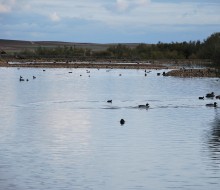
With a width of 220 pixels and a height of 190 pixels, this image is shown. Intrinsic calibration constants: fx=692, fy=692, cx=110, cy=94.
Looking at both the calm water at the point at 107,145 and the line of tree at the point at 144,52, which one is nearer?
the calm water at the point at 107,145

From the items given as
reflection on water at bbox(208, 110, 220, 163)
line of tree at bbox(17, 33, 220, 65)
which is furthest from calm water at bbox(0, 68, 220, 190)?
line of tree at bbox(17, 33, 220, 65)

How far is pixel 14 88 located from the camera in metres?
56.5

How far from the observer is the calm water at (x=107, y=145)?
712 inches

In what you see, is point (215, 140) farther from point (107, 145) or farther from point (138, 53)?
point (138, 53)

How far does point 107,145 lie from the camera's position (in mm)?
23828

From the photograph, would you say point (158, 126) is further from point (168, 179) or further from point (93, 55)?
point (93, 55)

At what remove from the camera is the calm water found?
1808 centimetres

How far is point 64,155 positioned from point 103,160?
1.49m

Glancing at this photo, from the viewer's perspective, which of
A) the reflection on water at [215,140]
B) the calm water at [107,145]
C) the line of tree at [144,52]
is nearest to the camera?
the calm water at [107,145]

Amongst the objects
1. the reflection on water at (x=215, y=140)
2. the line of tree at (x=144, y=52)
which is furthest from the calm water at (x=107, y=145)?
the line of tree at (x=144, y=52)

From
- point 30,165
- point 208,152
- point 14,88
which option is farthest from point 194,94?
point 30,165

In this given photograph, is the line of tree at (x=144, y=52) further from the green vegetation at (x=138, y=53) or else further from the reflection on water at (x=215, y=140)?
the reflection on water at (x=215, y=140)

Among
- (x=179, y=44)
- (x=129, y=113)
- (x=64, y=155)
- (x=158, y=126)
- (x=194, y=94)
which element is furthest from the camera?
(x=179, y=44)

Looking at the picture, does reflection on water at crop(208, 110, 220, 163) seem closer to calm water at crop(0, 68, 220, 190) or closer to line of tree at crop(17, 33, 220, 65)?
calm water at crop(0, 68, 220, 190)
